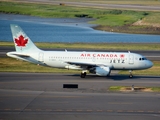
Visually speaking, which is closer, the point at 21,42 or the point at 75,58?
the point at 75,58

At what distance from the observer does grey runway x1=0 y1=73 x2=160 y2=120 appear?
134 ft

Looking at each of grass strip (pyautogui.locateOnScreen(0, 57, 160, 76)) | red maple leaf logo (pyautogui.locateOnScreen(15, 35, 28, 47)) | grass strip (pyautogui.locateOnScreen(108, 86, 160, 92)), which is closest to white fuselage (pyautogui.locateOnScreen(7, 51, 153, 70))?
red maple leaf logo (pyautogui.locateOnScreen(15, 35, 28, 47))

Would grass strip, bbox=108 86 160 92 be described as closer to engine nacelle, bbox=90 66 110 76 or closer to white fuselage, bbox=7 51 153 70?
engine nacelle, bbox=90 66 110 76

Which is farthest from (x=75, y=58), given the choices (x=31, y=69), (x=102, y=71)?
(x=31, y=69)

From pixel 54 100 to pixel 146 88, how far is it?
1177 cm

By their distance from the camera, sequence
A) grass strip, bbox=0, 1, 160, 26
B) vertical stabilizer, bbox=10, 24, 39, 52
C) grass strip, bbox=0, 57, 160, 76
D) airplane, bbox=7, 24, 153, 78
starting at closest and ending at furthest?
airplane, bbox=7, 24, 153, 78, vertical stabilizer, bbox=10, 24, 39, 52, grass strip, bbox=0, 57, 160, 76, grass strip, bbox=0, 1, 160, 26

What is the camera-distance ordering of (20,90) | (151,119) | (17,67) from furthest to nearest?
(17,67) → (20,90) → (151,119)

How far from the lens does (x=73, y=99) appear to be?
46812 mm

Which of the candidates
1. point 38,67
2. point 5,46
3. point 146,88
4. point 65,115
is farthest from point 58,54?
point 5,46

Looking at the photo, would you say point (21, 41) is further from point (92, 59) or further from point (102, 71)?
point (102, 71)

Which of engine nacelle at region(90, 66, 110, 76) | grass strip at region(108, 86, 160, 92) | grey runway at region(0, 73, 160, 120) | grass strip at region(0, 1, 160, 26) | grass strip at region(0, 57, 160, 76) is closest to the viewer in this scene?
grey runway at region(0, 73, 160, 120)

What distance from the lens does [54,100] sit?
46.2 meters

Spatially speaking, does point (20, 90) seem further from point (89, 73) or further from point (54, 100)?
point (89, 73)

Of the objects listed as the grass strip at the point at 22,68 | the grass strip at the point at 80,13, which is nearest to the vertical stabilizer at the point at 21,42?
the grass strip at the point at 22,68
